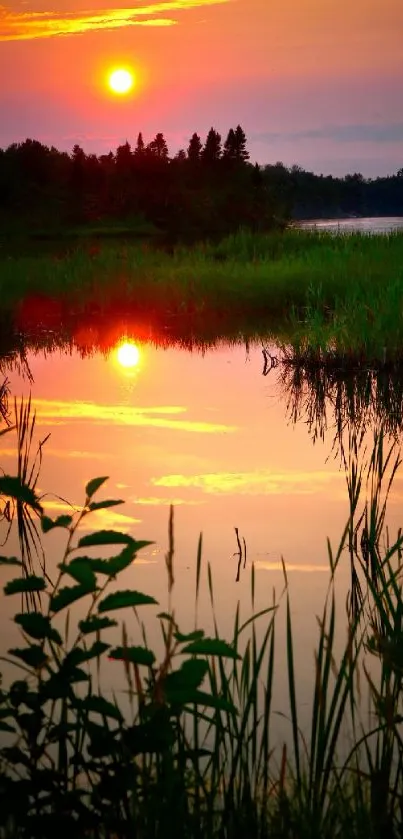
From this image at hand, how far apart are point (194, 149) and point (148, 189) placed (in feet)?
13.7

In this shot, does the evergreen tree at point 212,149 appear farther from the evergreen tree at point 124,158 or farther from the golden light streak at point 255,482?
the golden light streak at point 255,482

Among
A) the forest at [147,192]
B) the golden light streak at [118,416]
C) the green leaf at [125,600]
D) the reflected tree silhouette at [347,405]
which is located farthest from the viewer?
the forest at [147,192]

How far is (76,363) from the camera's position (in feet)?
36.6

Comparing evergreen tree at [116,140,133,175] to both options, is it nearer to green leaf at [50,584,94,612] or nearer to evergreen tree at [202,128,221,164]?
evergreen tree at [202,128,221,164]

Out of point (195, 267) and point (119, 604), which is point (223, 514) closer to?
point (119, 604)

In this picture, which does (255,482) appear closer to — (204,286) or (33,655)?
(33,655)

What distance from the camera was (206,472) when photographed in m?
6.23

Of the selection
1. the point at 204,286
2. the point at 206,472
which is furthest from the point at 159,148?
the point at 206,472

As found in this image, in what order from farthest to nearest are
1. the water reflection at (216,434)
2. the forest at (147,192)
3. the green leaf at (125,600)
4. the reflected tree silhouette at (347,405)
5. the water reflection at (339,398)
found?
the forest at (147,192) → the water reflection at (339,398) → the reflected tree silhouette at (347,405) → the water reflection at (216,434) → the green leaf at (125,600)

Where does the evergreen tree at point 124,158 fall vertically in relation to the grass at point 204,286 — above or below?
above

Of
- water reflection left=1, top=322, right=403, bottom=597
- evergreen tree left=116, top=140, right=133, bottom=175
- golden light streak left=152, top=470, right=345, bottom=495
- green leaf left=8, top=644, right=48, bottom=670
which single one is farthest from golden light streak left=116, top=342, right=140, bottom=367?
evergreen tree left=116, top=140, right=133, bottom=175

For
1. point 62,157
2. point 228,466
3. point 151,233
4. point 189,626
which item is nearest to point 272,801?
point 189,626

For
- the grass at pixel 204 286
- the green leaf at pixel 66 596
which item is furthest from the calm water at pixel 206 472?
the grass at pixel 204 286

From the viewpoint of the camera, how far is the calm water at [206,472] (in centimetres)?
429
